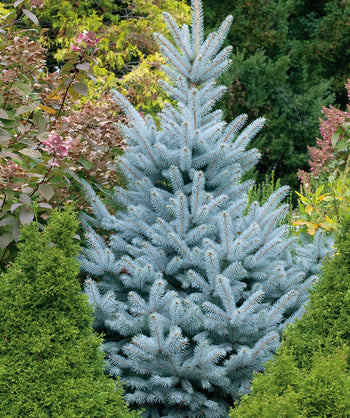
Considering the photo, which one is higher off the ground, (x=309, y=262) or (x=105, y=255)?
(x=309, y=262)

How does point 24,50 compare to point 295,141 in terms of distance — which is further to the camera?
point 295,141

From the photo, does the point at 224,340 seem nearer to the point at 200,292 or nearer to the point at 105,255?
the point at 200,292

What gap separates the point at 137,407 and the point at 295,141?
8.84 meters

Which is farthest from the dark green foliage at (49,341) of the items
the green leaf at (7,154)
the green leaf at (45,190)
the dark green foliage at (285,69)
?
the dark green foliage at (285,69)

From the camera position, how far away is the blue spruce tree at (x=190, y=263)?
2645 millimetres

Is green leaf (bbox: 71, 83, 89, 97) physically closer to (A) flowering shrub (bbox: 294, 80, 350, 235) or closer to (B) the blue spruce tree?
(B) the blue spruce tree

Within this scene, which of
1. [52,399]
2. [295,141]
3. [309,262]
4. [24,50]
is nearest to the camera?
[52,399]

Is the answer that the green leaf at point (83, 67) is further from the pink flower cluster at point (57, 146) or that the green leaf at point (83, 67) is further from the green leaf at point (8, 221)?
the green leaf at point (8, 221)

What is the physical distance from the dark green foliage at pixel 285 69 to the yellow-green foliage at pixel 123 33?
1.67 metres

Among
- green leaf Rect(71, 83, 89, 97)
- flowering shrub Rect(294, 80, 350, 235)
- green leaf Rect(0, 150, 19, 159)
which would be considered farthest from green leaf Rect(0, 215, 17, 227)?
flowering shrub Rect(294, 80, 350, 235)

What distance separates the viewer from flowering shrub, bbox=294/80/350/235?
3.38 meters

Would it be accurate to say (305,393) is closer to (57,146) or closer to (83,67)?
(57,146)

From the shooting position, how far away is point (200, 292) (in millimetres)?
2928

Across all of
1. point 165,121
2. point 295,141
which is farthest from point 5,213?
point 295,141
